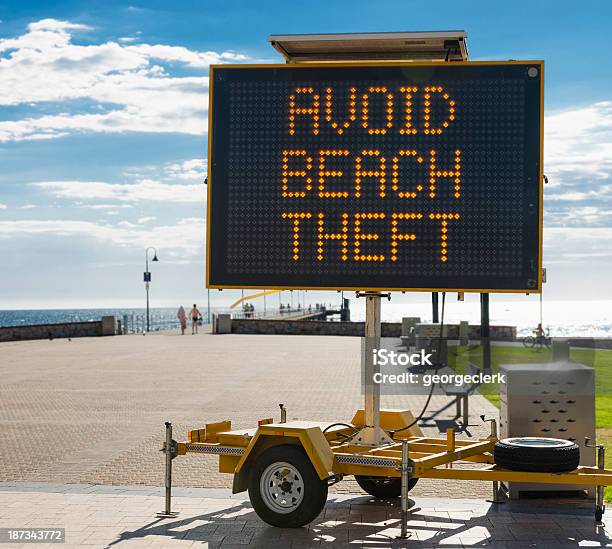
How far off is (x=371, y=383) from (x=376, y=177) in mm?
1931

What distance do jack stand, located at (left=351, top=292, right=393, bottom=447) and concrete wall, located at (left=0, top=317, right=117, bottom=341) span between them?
108ft

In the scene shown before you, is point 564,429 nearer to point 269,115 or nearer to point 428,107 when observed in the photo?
point 428,107

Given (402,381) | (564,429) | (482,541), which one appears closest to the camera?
(482,541)

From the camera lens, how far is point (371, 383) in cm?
839

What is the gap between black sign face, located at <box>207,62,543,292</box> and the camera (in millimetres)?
7707

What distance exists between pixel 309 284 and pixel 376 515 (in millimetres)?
2243

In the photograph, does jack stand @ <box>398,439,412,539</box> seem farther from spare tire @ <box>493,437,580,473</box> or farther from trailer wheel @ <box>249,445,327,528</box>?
spare tire @ <box>493,437,580,473</box>

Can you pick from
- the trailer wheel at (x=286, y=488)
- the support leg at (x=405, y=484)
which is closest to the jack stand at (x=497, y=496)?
the support leg at (x=405, y=484)

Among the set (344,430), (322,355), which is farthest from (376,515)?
(322,355)

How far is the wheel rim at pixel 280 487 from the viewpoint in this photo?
7562 millimetres

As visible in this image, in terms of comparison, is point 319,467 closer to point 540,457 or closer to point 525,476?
point 525,476

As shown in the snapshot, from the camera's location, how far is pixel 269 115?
8.06m
